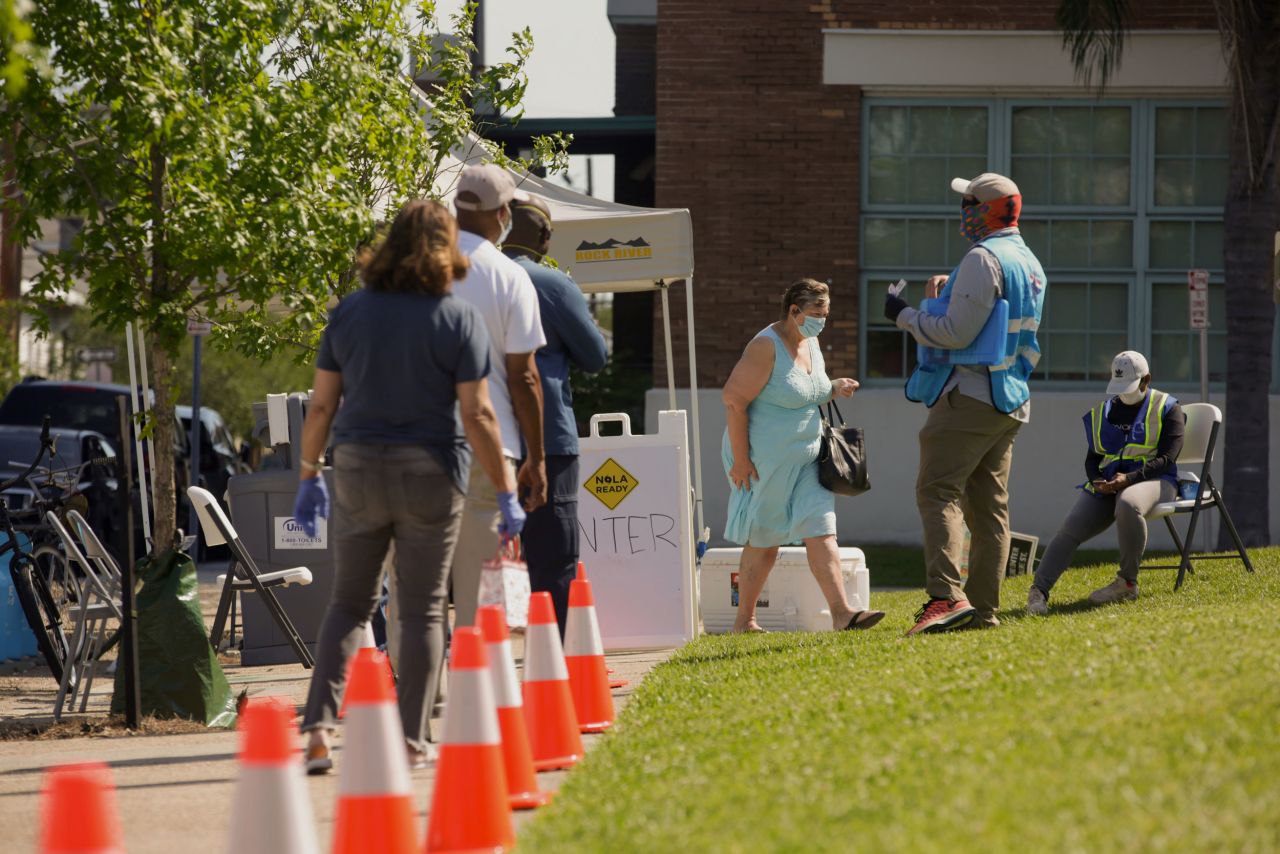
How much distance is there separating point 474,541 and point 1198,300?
10424 mm

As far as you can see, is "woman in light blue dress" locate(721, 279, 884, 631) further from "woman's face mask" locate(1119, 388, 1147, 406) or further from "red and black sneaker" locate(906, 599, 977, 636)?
"woman's face mask" locate(1119, 388, 1147, 406)

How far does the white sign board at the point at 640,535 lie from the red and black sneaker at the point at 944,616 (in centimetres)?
164

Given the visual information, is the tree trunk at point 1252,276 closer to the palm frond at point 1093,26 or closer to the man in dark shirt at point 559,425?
the palm frond at point 1093,26

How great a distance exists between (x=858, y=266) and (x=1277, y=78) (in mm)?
4638

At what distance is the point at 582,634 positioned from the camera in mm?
6309

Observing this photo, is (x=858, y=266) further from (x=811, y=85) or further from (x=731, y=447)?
(x=731, y=447)

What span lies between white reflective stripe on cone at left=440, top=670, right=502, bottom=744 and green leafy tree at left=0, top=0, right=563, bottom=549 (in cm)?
367

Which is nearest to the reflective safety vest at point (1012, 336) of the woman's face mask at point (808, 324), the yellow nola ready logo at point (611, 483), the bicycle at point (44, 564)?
the woman's face mask at point (808, 324)

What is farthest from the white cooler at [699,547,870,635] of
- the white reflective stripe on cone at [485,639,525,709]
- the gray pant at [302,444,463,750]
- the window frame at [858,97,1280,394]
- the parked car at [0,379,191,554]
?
the parked car at [0,379,191,554]

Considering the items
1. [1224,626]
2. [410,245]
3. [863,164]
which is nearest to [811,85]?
[863,164]

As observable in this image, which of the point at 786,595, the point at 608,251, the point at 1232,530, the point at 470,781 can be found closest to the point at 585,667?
the point at 470,781

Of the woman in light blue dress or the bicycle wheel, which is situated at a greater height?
the woman in light blue dress

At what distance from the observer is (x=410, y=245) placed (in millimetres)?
5152

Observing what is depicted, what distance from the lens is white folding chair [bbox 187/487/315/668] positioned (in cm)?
837
